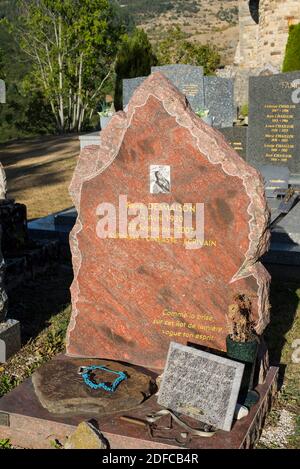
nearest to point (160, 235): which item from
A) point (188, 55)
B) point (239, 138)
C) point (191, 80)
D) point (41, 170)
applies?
point (239, 138)

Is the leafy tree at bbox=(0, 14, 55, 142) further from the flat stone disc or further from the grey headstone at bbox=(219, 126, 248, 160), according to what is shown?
the flat stone disc

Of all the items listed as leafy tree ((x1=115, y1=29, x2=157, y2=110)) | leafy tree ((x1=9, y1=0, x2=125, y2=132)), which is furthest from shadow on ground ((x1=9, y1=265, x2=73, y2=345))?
leafy tree ((x1=9, y1=0, x2=125, y2=132))

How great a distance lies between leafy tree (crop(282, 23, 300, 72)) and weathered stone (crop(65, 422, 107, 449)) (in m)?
17.2

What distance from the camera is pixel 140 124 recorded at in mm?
5199

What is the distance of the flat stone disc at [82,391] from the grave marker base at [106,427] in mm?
62

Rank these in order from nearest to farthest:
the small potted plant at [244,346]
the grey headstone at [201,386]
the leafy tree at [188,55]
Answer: the grey headstone at [201,386] < the small potted plant at [244,346] < the leafy tree at [188,55]

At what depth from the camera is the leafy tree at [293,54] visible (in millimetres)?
19641

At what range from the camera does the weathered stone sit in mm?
4367

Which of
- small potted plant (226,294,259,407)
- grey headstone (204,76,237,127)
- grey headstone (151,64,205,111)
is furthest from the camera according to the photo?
grey headstone (204,76,237,127)

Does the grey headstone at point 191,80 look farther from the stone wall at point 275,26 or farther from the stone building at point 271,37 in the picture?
the stone wall at point 275,26

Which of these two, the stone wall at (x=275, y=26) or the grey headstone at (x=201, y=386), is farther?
the stone wall at (x=275, y=26)

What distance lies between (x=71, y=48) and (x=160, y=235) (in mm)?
22842

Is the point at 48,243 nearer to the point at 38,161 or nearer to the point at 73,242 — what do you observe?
the point at 73,242

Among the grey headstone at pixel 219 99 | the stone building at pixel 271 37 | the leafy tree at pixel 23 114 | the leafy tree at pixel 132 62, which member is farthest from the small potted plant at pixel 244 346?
the leafy tree at pixel 23 114
